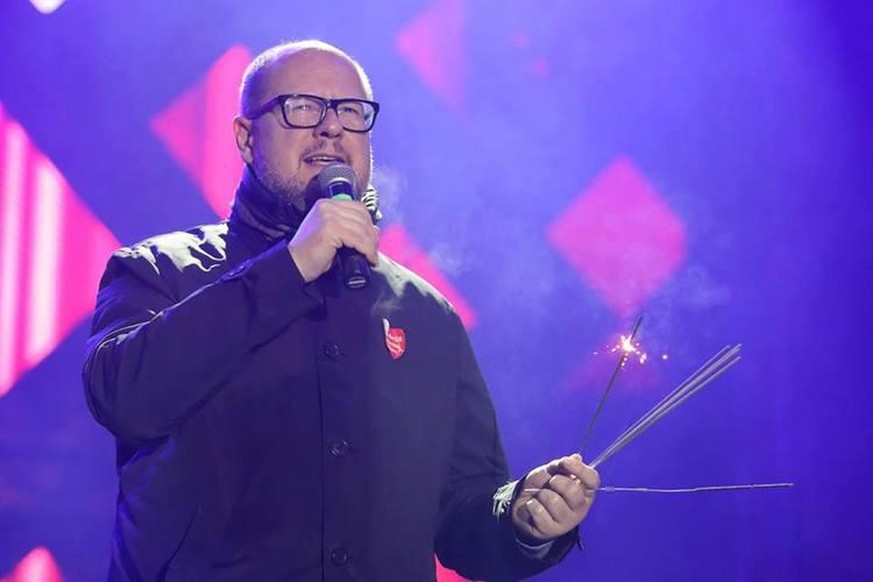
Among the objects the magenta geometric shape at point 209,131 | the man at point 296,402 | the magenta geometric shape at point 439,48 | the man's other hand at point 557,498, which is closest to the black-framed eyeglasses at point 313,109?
the man at point 296,402

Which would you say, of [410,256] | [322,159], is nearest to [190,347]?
[322,159]

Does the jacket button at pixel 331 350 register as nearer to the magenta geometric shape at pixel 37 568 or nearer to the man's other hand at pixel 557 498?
the man's other hand at pixel 557 498

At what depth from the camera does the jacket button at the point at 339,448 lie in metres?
1.34

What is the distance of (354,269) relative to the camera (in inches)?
45.1

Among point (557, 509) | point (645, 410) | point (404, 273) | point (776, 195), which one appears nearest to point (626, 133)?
point (776, 195)


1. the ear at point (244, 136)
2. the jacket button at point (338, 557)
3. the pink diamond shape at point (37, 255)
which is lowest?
the jacket button at point (338, 557)

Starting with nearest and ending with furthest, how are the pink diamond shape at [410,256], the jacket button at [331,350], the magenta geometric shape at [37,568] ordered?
1. the jacket button at [331,350]
2. the magenta geometric shape at [37,568]
3. the pink diamond shape at [410,256]

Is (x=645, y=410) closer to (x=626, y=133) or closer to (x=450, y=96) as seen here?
(x=626, y=133)

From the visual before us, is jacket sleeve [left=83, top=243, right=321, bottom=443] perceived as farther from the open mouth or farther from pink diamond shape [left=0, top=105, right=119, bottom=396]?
pink diamond shape [left=0, top=105, right=119, bottom=396]

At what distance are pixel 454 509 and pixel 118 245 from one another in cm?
127

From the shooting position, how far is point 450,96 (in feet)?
8.75

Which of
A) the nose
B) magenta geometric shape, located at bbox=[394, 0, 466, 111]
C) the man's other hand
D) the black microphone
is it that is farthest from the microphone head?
magenta geometric shape, located at bbox=[394, 0, 466, 111]

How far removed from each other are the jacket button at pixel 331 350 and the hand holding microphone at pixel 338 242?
21 centimetres

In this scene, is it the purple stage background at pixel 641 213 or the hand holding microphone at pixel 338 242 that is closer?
the hand holding microphone at pixel 338 242
